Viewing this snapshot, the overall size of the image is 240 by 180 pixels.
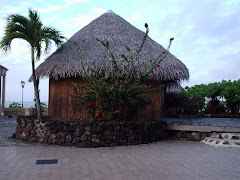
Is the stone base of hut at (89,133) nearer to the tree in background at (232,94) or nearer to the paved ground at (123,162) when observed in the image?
the paved ground at (123,162)

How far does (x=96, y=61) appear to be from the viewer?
9.73 metres

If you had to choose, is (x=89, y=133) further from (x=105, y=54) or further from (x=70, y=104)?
(x=105, y=54)

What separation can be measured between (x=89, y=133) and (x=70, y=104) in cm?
240

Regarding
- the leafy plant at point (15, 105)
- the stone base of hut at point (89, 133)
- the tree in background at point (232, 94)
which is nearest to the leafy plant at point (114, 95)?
the stone base of hut at point (89, 133)

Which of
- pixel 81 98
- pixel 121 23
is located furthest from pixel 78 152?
pixel 121 23

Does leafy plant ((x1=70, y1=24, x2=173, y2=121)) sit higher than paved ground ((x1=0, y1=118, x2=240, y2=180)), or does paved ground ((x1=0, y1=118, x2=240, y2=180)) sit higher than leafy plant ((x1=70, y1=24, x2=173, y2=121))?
leafy plant ((x1=70, y1=24, x2=173, y2=121))

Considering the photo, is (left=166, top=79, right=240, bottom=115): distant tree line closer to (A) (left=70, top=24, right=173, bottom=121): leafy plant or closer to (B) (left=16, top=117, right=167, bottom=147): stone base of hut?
(A) (left=70, top=24, right=173, bottom=121): leafy plant

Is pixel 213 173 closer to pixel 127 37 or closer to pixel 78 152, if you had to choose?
pixel 78 152

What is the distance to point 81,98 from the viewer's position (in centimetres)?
920

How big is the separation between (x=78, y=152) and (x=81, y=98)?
2108 millimetres

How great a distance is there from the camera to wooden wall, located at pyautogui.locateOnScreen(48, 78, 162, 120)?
10530 millimetres

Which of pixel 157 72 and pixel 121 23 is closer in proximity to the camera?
pixel 157 72

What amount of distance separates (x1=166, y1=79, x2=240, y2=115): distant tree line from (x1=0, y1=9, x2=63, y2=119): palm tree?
652cm

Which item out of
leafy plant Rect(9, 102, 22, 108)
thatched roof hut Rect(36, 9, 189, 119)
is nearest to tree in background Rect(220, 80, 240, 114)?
thatched roof hut Rect(36, 9, 189, 119)
